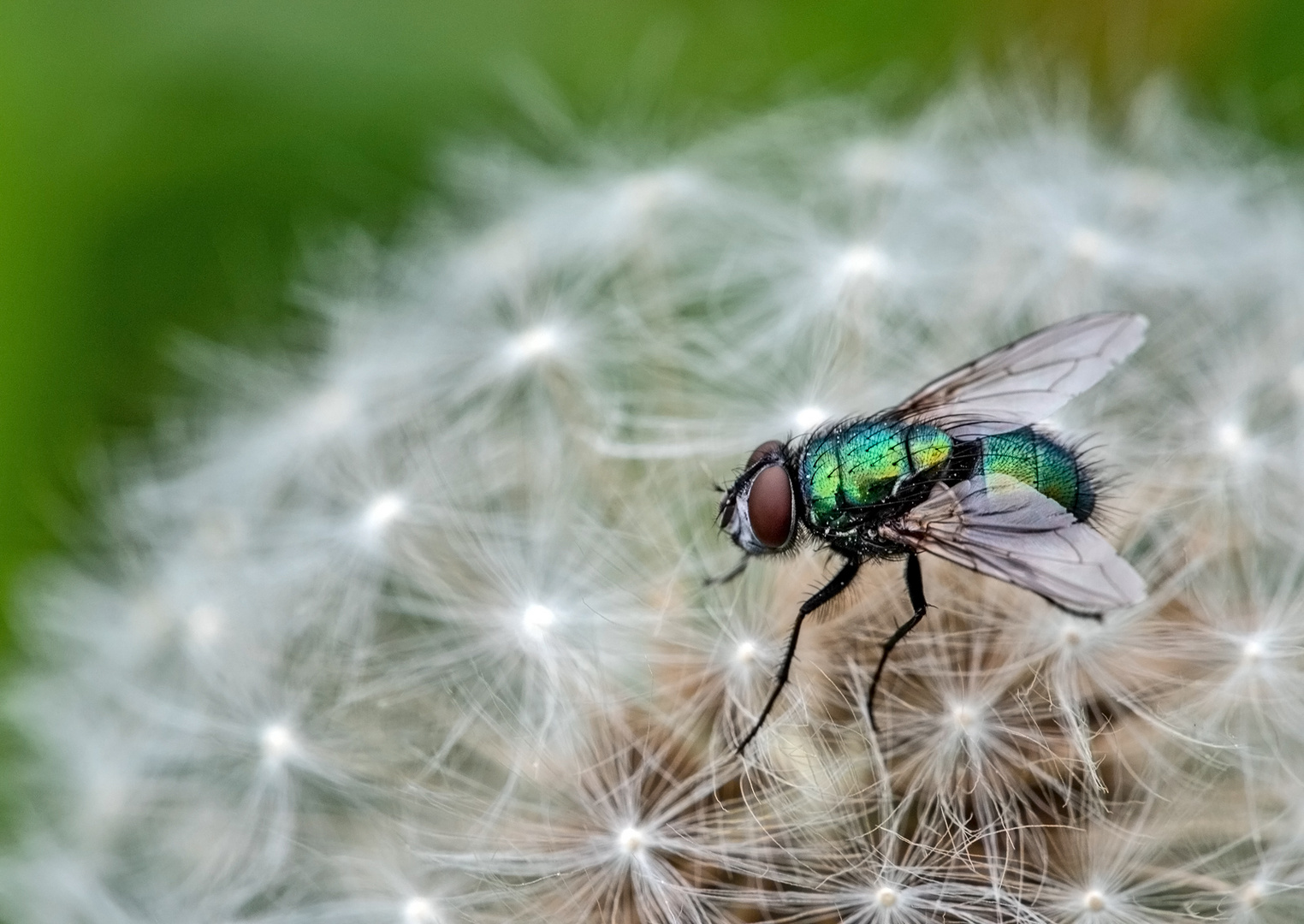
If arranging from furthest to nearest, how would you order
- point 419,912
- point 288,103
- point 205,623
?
point 288,103
point 205,623
point 419,912

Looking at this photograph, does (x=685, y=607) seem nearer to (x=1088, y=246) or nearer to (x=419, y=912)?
(x=419, y=912)

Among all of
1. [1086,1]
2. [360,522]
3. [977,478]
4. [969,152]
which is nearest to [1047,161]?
[969,152]

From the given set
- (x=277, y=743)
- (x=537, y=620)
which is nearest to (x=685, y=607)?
(x=537, y=620)

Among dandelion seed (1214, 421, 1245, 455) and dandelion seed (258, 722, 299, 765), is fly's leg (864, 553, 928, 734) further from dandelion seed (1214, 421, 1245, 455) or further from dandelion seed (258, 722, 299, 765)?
dandelion seed (258, 722, 299, 765)

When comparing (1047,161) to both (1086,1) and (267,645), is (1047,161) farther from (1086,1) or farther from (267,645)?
(267,645)

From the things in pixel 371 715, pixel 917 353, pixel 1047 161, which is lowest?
pixel 371 715

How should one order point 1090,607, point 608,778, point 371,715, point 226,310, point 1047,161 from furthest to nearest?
point 226,310, point 1047,161, point 371,715, point 608,778, point 1090,607
